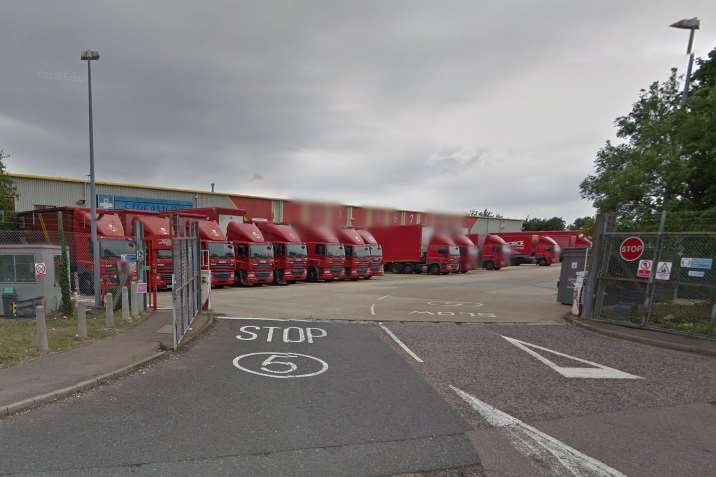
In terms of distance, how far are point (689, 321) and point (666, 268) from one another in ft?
6.04

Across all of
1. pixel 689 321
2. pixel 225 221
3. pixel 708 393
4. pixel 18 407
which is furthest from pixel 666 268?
pixel 225 221

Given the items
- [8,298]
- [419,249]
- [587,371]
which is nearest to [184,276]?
[8,298]

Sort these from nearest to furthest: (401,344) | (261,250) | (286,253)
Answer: (401,344)
(261,250)
(286,253)

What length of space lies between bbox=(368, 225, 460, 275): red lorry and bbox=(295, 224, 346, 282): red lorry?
8.91 metres

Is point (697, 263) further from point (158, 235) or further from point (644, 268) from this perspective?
point (158, 235)

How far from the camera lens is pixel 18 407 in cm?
451

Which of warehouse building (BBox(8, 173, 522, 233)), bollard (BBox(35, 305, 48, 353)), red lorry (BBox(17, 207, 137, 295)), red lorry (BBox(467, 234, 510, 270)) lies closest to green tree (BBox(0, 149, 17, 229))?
warehouse building (BBox(8, 173, 522, 233))

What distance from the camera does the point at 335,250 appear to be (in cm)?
2580

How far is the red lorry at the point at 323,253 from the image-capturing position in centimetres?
2539

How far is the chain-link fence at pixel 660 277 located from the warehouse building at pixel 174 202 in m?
18.5

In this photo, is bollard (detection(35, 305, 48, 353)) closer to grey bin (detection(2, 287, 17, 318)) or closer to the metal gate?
the metal gate

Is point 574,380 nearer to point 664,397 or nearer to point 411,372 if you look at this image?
point 664,397

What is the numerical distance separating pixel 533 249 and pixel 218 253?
3661 centimetres

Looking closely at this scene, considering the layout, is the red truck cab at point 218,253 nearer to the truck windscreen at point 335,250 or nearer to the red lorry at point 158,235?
the red lorry at point 158,235
